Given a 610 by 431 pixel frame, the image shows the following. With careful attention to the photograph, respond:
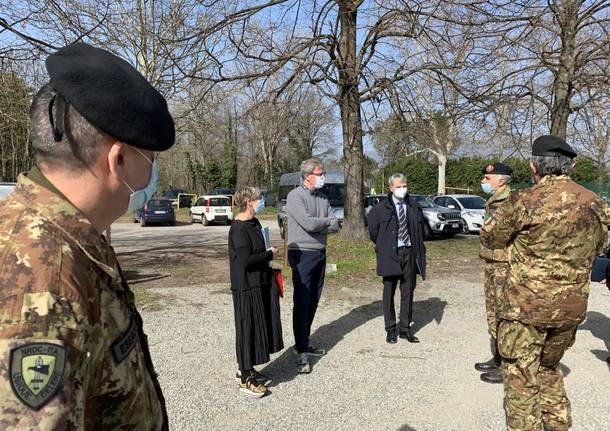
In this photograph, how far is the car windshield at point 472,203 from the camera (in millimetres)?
18812

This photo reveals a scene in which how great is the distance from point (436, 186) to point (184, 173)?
27.3 m

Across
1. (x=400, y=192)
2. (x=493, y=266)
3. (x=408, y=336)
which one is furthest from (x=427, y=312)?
(x=493, y=266)

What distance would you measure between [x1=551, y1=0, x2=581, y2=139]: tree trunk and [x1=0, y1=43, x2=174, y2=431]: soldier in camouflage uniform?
11.2 metres

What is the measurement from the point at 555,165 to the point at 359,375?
8.94ft

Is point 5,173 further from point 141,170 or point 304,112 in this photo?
point 141,170

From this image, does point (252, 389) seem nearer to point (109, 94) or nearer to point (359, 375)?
point (359, 375)

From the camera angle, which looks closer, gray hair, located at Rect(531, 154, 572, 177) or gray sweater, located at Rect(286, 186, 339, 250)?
gray hair, located at Rect(531, 154, 572, 177)

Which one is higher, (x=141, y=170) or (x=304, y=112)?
(x=304, y=112)

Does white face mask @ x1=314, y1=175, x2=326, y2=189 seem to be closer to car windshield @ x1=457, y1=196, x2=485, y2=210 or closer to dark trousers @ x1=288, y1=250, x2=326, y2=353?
dark trousers @ x1=288, y1=250, x2=326, y2=353

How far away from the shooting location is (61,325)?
2.96 feet

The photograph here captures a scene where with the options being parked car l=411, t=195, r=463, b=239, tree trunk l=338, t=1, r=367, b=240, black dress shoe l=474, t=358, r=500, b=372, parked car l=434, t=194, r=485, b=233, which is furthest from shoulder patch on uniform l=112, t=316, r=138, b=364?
parked car l=434, t=194, r=485, b=233

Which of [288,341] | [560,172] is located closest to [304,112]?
[288,341]

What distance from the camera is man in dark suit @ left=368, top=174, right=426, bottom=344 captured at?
566cm

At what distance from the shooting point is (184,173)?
170ft
